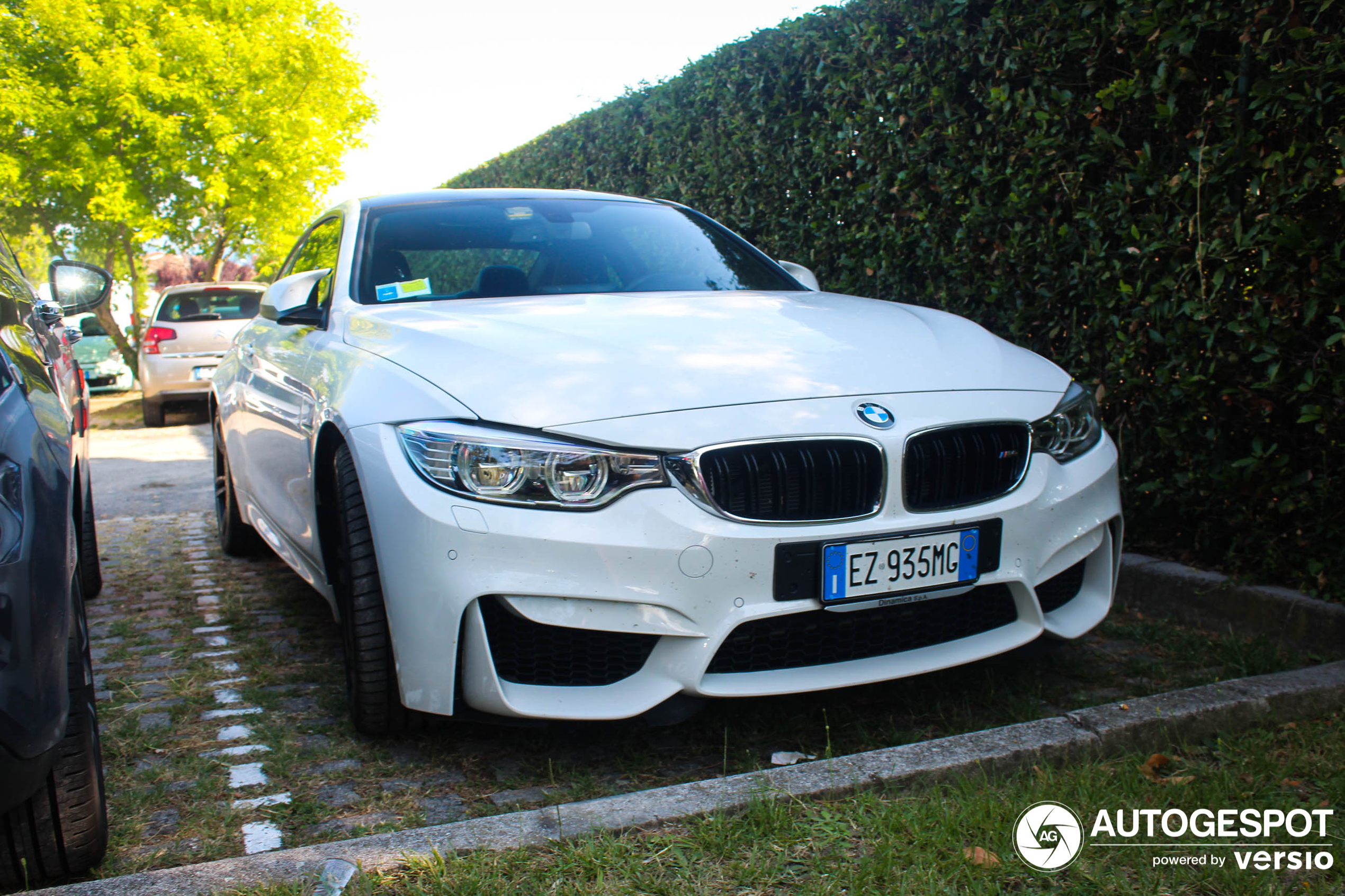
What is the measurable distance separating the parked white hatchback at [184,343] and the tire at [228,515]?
7.70m

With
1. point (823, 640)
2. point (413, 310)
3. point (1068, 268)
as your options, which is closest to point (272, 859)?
point (823, 640)

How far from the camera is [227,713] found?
3.08 meters

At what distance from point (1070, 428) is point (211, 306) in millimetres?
12087

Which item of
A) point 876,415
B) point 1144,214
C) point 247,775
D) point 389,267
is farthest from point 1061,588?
point 389,267

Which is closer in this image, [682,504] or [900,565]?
[682,504]

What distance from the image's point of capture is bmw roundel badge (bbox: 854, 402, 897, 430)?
2486 millimetres

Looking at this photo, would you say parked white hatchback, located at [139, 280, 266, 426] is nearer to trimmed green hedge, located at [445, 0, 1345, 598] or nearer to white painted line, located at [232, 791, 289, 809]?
trimmed green hedge, located at [445, 0, 1345, 598]

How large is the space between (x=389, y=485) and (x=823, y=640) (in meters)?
1.06

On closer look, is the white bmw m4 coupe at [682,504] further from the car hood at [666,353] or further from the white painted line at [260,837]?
the white painted line at [260,837]

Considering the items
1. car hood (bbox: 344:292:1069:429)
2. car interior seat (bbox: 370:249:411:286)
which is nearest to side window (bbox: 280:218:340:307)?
car interior seat (bbox: 370:249:411:286)

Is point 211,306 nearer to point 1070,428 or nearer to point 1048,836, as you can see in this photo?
point 1070,428

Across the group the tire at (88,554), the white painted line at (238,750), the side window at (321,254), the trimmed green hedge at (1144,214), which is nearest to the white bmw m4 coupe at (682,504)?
the white painted line at (238,750)

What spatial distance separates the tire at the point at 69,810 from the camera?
195cm

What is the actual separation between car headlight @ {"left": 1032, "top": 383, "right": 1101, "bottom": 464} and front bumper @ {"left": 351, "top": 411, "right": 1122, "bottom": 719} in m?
0.31
